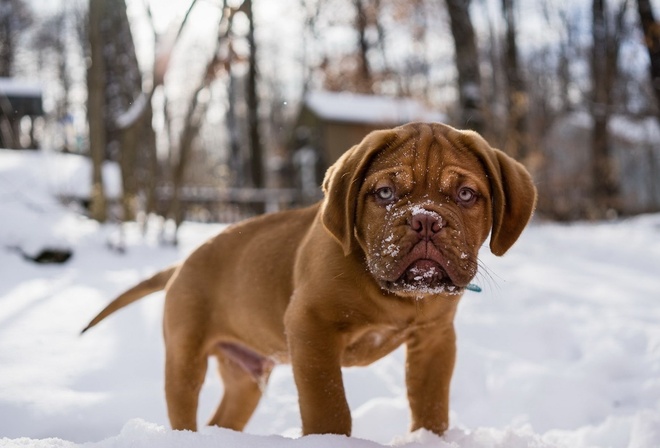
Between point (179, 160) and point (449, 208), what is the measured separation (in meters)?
7.20

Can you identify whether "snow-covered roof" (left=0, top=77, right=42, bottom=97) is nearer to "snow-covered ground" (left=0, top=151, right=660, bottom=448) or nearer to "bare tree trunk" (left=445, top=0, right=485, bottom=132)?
"snow-covered ground" (left=0, top=151, right=660, bottom=448)

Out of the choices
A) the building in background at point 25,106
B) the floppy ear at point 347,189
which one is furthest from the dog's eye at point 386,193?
the building in background at point 25,106

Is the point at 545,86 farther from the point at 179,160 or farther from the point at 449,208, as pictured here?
the point at 449,208

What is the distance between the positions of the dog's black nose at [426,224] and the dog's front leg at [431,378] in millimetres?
761

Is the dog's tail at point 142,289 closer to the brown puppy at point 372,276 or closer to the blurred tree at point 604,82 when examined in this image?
the brown puppy at point 372,276

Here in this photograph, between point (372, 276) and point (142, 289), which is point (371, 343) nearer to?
point (372, 276)

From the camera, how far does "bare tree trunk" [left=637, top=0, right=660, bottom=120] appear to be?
1062 centimetres

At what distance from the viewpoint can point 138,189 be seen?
440 inches

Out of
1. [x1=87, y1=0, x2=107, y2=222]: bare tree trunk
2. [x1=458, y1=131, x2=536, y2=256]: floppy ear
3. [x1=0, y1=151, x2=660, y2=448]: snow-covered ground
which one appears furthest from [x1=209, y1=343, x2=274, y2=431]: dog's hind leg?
[x1=87, y1=0, x2=107, y2=222]: bare tree trunk

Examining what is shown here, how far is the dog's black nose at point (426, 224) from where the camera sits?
2.20 meters

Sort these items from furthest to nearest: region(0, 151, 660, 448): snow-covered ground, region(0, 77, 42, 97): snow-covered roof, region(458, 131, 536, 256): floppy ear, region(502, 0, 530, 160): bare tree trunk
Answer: region(0, 77, 42, 97): snow-covered roof → region(502, 0, 530, 160): bare tree trunk → region(0, 151, 660, 448): snow-covered ground → region(458, 131, 536, 256): floppy ear

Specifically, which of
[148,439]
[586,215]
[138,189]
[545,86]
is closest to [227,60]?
[138,189]

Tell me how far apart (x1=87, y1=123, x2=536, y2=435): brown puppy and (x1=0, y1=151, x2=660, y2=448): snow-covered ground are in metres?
0.23

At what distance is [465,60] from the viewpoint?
1431 cm
